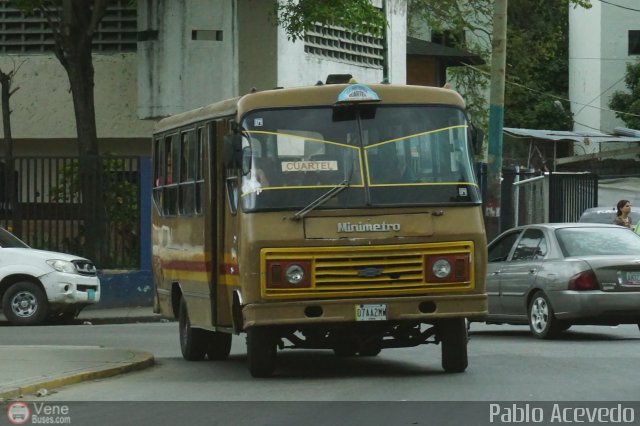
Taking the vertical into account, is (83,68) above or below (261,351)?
above

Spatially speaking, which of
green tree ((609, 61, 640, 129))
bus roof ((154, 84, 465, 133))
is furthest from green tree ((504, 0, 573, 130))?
bus roof ((154, 84, 465, 133))

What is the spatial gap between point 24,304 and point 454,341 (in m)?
11.6

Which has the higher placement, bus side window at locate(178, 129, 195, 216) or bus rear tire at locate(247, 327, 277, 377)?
bus side window at locate(178, 129, 195, 216)

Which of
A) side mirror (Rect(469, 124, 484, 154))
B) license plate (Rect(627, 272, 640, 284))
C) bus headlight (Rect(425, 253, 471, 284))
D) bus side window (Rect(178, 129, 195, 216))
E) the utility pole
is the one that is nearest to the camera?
bus headlight (Rect(425, 253, 471, 284))

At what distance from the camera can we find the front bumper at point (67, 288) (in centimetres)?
2333

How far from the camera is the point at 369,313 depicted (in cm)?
1288

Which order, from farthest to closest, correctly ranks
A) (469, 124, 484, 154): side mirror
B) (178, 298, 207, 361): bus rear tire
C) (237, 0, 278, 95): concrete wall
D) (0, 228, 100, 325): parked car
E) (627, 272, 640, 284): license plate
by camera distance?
(237, 0, 278, 95): concrete wall < (0, 228, 100, 325): parked car < (627, 272, 640, 284): license plate < (178, 298, 207, 361): bus rear tire < (469, 124, 484, 154): side mirror

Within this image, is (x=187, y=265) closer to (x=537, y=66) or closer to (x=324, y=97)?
(x=324, y=97)

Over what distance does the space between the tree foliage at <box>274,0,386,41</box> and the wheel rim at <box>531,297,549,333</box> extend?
10.5m

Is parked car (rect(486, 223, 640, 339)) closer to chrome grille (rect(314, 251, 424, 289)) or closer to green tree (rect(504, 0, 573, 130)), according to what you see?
chrome grille (rect(314, 251, 424, 289))

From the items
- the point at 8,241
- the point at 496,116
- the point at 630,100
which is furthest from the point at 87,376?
the point at 630,100

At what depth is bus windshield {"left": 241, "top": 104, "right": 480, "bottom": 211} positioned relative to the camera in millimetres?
13094

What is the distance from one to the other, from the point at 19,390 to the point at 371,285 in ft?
10.6
